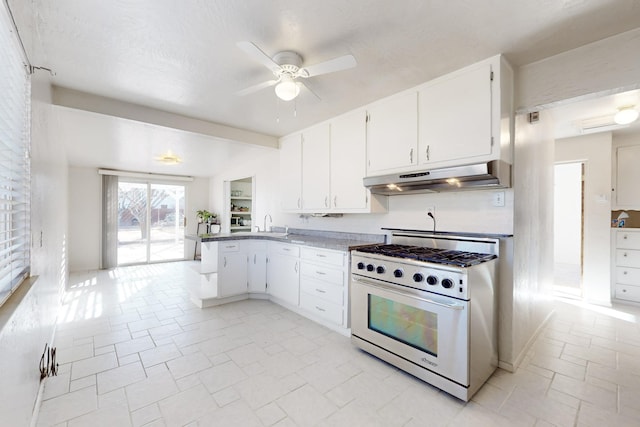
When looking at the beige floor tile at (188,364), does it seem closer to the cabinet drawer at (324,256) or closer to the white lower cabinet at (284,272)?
the white lower cabinet at (284,272)

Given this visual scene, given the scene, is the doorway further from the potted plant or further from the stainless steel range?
the potted plant

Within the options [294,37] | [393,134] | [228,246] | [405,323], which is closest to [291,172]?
[228,246]

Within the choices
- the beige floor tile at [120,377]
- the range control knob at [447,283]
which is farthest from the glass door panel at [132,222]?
the range control knob at [447,283]

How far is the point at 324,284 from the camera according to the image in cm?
302

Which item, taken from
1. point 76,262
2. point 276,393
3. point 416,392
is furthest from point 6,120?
point 76,262

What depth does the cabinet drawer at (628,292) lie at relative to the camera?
12.6 feet

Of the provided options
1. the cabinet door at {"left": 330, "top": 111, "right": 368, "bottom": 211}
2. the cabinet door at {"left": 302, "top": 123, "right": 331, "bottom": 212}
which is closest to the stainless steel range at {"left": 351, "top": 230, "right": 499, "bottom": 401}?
the cabinet door at {"left": 330, "top": 111, "right": 368, "bottom": 211}

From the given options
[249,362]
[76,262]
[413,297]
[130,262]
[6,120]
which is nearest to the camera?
[6,120]

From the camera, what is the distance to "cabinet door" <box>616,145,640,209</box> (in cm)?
391

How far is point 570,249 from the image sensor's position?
660 centimetres

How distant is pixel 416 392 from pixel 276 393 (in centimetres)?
99

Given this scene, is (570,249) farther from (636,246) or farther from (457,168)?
(457,168)

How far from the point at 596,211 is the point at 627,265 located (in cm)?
86

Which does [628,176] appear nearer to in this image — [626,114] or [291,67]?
[626,114]
